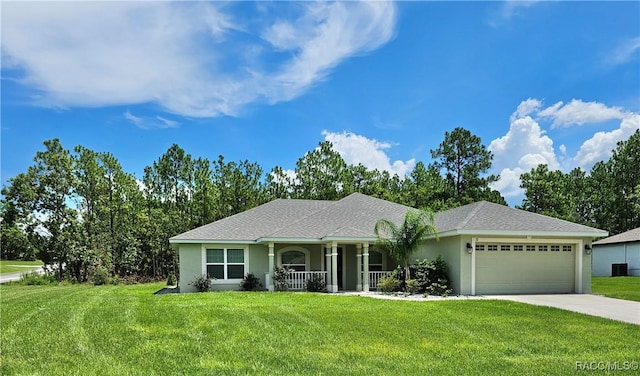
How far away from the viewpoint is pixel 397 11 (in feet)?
44.3

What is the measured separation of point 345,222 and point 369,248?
1773 mm

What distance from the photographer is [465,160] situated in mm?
40219

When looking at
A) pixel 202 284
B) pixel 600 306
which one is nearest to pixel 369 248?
pixel 202 284

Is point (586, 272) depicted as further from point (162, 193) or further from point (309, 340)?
point (162, 193)

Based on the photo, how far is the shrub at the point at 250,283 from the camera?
19641 millimetres


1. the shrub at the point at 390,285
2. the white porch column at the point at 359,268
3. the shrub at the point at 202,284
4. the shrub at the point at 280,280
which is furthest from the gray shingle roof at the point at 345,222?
the shrub at the point at 390,285

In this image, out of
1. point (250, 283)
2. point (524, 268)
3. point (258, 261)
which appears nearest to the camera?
point (524, 268)

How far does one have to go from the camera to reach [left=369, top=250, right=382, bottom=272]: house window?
2134cm

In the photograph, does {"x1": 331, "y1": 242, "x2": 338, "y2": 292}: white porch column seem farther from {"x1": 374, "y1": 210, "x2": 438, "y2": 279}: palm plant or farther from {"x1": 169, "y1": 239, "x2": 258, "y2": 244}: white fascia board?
{"x1": 169, "y1": 239, "x2": 258, "y2": 244}: white fascia board

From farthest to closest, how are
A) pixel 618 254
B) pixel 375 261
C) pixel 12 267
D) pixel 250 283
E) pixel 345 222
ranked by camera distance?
pixel 12 267 → pixel 618 254 → pixel 345 222 → pixel 375 261 → pixel 250 283

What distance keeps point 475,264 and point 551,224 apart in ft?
12.1

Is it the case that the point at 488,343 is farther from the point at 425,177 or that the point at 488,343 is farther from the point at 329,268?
the point at 425,177

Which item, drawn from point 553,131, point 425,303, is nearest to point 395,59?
point 425,303

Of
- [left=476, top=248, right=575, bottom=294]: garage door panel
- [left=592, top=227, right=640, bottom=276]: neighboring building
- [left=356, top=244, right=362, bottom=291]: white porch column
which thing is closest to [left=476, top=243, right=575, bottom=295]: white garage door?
[left=476, top=248, right=575, bottom=294]: garage door panel
